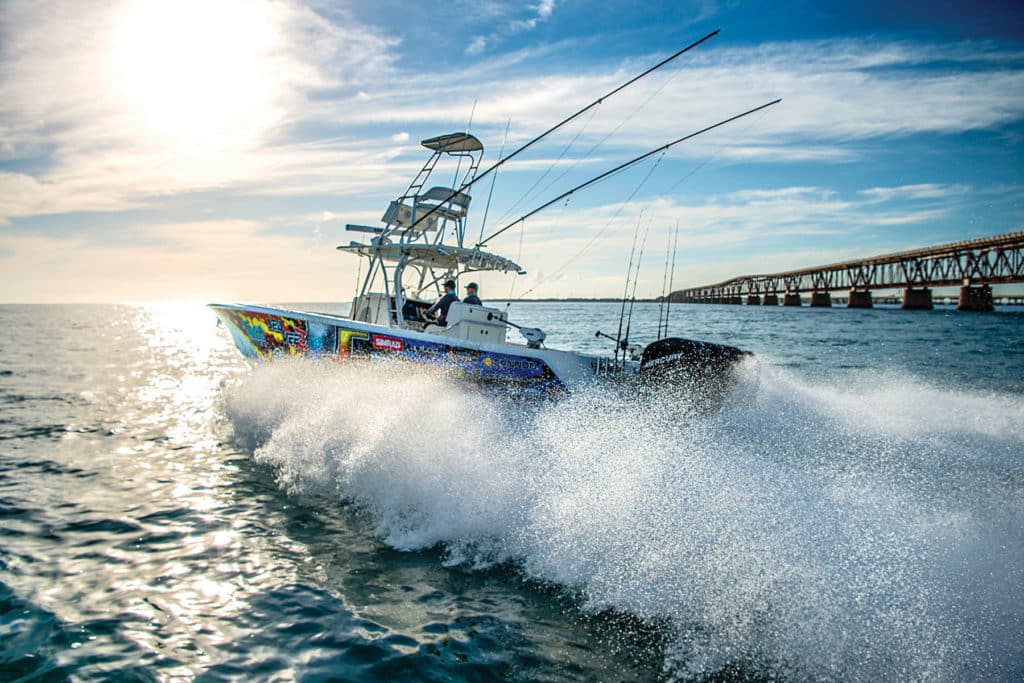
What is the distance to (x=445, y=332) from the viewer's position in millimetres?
9688

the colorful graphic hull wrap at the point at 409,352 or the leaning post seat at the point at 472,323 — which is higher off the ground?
the leaning post seat at the point at 472,323

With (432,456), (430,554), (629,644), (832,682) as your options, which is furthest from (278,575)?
(832,682)

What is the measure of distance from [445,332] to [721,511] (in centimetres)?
625

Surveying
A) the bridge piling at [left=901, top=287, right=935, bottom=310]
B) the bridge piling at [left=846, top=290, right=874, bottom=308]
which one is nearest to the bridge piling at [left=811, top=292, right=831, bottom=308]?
the bridge piling at [left=846, top=290, right=874, bottom=308]

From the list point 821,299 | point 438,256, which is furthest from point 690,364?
point 821,299

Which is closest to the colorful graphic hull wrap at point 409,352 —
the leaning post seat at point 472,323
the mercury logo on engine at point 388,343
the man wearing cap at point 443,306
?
the mercury logo on engine at point 388,343

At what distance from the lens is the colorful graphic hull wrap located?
8.50 metres

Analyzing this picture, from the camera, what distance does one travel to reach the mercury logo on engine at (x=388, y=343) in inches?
351

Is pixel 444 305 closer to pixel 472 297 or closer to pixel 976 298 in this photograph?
pixel 472 297

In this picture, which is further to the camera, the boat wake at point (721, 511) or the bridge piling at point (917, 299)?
the bridge piling at point (917, 299)

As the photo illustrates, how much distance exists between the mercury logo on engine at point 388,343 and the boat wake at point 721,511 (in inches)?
25.7

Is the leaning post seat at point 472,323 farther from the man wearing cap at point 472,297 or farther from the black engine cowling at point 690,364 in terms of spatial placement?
the black engine cowling at point 690,364

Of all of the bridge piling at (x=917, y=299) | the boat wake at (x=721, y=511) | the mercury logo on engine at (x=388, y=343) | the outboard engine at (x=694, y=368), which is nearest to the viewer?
the boat wake at (x=721, y=511)

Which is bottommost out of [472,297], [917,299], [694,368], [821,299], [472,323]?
[694,368]
